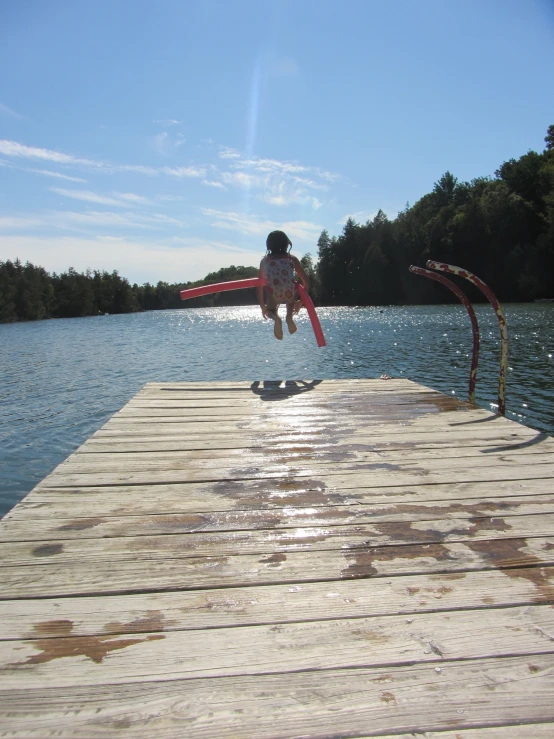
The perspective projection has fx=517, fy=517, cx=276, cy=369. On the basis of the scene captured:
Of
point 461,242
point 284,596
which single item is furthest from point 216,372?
point 461,242

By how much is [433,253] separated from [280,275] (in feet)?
217

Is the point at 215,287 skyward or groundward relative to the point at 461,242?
groundward

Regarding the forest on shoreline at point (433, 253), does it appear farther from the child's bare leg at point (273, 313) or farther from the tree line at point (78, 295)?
the child's bare leg at point (273, 313)

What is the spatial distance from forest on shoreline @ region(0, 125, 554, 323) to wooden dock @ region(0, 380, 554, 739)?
57.8 meters

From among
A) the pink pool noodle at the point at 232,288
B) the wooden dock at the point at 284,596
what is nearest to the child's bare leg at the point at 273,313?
the pink pool noodle at the point at 232,288

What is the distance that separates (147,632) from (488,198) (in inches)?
2708

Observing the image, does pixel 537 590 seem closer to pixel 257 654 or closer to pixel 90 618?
pixel 257 654

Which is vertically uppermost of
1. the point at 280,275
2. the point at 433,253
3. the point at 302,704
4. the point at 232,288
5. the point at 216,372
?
the point at 433,253

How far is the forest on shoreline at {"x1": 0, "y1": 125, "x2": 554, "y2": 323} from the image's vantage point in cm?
5923

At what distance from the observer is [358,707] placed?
1191 mm

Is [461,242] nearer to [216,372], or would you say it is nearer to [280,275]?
[216,372]

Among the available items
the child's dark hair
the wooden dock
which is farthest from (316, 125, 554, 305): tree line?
the wooden dock

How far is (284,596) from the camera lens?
5.38 feet

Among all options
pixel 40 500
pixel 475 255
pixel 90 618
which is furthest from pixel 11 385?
pixel 475 255
